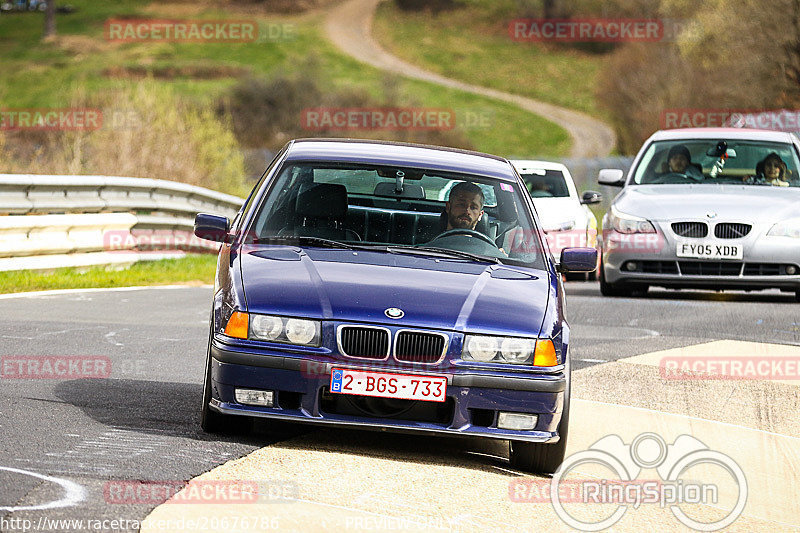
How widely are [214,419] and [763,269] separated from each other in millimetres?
8847

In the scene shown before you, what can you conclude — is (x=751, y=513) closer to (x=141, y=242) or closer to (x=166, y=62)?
(x=141, y=242)

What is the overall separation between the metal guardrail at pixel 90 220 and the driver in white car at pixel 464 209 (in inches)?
296

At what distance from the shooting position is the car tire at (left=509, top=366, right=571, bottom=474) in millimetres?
6668

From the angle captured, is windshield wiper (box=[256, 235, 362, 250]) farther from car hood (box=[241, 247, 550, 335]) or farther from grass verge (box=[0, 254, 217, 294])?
grass verge (box=[0, 254, 217, 294])

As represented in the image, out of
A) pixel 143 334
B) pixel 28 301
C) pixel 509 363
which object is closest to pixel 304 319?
pixel 509 363

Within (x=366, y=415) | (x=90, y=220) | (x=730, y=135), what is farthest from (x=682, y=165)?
(x=366, y=415)

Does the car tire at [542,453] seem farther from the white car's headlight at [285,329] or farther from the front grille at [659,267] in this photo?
the front grille at [659,267]

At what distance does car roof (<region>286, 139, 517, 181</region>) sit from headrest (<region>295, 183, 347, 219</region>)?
0.21 m

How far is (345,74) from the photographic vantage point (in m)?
83.9

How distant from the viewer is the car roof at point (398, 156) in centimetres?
796

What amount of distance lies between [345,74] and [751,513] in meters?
78.6

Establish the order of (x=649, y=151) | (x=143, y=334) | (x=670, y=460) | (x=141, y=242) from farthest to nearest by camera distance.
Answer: (x=141, y=242)
(x=649, y=151)
(x=143, y=334)
(x=670, y=460)

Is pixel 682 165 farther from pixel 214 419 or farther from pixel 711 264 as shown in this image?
pixel 214 419

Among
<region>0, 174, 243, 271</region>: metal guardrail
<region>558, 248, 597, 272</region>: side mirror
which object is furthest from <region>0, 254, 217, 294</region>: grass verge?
<region>558, 248, 597, 272</region>: side mirror
